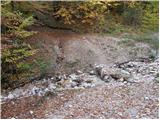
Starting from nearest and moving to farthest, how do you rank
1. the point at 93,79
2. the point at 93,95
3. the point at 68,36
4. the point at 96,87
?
the point at 93,95 → the point at 96,87 → the point at 93,79 → the point at 68,36

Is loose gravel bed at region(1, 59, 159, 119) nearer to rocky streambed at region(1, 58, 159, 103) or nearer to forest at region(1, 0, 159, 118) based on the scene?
rocky streambed at region(1, 58, 159, 103)

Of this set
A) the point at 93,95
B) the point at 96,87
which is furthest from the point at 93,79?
the point at 93,95

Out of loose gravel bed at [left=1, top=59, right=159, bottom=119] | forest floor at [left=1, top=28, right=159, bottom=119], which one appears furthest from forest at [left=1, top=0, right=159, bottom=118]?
loose gravel bed at [left=1, top=59, right=159, bottom=119]

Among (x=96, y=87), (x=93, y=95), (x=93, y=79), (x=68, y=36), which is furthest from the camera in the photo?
(x=68, y=36)

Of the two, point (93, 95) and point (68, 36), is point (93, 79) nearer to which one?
point (93, 95)

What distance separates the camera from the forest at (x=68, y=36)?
30.6ft

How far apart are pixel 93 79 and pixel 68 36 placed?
93.9 inches

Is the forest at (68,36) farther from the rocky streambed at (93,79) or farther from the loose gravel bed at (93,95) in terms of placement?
the loose gravel bed at (93,95)

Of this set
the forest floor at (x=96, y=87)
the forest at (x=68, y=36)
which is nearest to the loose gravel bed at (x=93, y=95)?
the forest floor at (x=96, y=87)

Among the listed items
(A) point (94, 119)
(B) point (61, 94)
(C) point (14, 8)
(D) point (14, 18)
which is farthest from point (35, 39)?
(A) point (94, 119)

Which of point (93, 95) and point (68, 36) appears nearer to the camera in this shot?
point (93, 95)

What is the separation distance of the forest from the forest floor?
42 mm

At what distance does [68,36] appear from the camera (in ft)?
38.4

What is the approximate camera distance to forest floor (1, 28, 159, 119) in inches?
311
